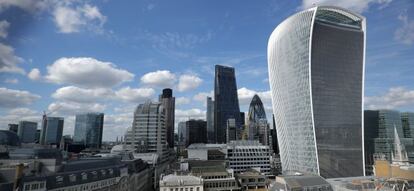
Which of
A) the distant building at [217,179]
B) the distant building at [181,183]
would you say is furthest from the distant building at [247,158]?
the distant building at [181,183]

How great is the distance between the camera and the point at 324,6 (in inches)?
5989

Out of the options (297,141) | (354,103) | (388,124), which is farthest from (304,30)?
(388,124)

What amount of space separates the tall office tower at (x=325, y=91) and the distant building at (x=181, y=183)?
71.0 meters

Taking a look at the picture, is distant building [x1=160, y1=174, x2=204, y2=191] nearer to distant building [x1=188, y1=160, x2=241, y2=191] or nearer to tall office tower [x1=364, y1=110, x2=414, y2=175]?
distant building [x1=188, y1=160, x2=241, y2=191]

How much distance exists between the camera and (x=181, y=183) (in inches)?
3760

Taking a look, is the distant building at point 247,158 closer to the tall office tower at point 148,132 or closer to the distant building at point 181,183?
the tall office tower at point 148,132

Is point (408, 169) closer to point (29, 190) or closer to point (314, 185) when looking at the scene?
point (314, 185)

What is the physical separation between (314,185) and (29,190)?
7148 cm

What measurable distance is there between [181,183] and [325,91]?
91571 millimetres

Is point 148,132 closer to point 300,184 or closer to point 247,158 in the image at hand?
point 247,158

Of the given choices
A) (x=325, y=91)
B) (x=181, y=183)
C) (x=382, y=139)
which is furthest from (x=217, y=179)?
(x=382, y=139)

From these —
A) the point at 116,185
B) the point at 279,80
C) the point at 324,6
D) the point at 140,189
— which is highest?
the point at 324,6

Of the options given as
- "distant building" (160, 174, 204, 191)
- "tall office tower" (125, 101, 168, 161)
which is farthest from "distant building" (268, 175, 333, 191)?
"tall office tower" (125, 101, 168, 161)

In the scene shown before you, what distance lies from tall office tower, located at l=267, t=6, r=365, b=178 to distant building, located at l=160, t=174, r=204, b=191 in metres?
71.0
